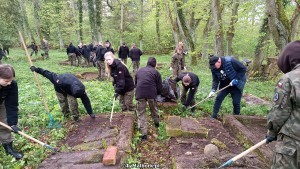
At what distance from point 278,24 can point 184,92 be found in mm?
3285

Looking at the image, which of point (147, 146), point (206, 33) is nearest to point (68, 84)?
point (147, 146)

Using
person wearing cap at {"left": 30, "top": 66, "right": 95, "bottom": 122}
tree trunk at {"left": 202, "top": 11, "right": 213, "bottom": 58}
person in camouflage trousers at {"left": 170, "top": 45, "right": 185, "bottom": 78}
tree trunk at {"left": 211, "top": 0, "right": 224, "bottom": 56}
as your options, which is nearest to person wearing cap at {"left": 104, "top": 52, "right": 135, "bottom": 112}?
person wearing cap at {"left": 30, "top": 66, "right": 95, "bottom": 122}

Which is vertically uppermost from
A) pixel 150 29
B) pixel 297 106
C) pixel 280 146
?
pixel 150 29

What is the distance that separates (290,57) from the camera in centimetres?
276

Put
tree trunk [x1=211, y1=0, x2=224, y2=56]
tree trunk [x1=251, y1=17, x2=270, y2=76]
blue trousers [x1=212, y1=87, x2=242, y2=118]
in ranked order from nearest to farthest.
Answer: blue trousers [x1=212, y1=87, x2=242, y2=118] → tree trunk [x1=211, y1=0, x2=224, y2=56] → tree trunk [x1=251, y1=17, x2=270, y2=76]

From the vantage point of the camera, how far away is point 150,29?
Result: 33531mm

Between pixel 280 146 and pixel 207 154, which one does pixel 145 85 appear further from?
pixel 280 146

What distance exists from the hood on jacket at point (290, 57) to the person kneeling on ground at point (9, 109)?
406 cm

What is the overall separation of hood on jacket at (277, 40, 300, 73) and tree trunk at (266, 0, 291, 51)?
15.2ft

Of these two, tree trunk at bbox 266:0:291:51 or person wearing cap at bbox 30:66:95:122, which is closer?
person wearing cap at bbox 30:66:95:122

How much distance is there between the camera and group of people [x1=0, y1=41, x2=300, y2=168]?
2.69 metres

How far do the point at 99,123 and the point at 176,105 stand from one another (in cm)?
235

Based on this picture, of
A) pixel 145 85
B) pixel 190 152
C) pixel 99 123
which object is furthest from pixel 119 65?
pixel 190 152

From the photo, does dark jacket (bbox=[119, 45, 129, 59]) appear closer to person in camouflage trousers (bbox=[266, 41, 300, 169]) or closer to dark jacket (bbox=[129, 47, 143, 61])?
dark jacket (bbox=[129, 47, 143, 61])
